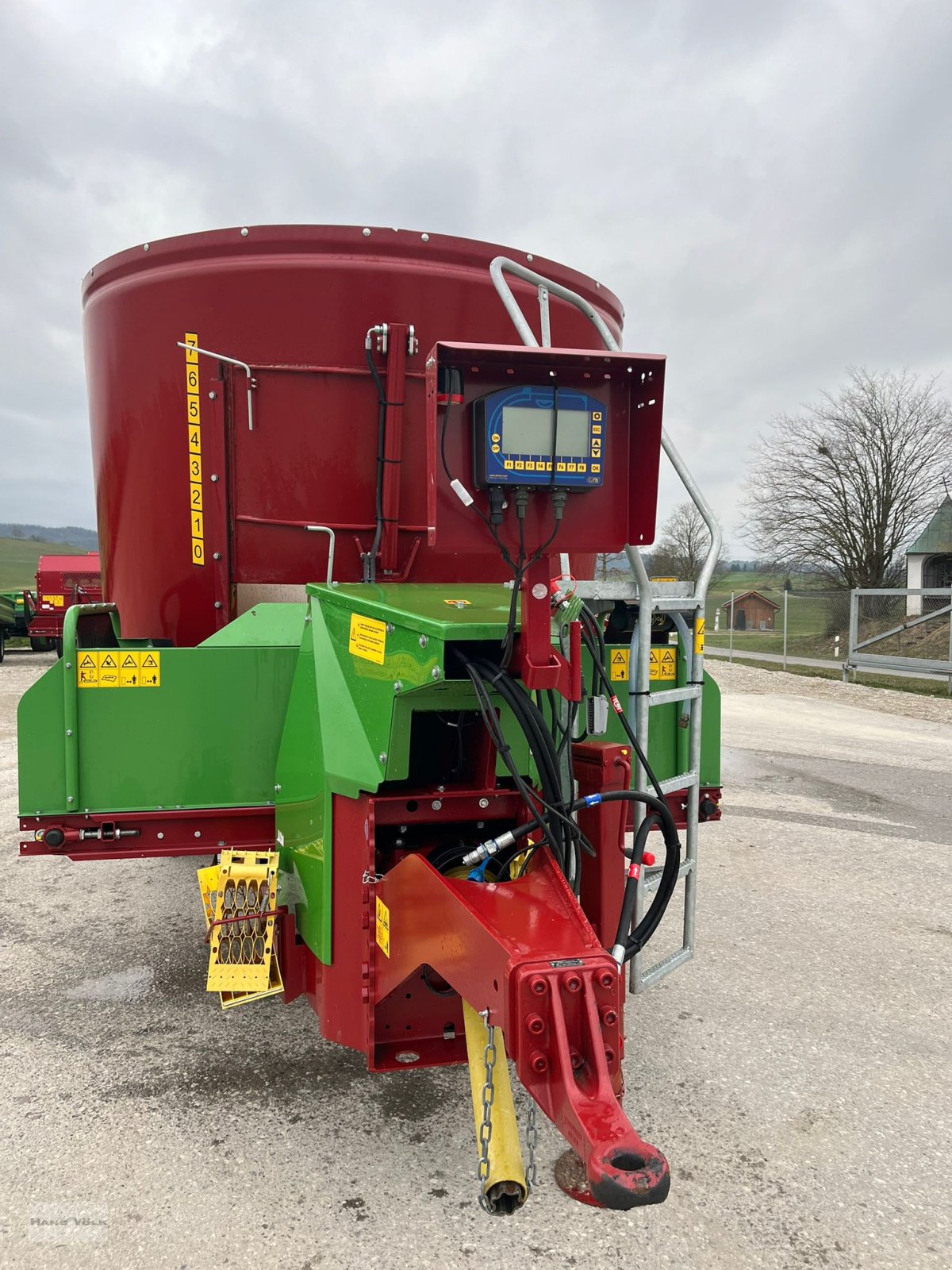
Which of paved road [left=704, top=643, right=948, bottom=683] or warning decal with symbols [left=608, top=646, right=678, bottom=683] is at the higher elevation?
warning decal with symbols [left=608, top=646, right=678, bottom=683]

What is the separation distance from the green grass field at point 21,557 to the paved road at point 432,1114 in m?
60.4

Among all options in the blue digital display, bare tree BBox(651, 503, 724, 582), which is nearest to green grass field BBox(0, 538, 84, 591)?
bare tree BBox(651, 503, 724, 582)

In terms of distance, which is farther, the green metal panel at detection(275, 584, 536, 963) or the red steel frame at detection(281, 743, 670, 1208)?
the green metal panel at detection(275, 584, 536, 963)

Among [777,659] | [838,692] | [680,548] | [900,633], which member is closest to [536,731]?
[838,692]

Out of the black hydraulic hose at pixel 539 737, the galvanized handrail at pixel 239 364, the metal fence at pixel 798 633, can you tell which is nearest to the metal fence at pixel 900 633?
the metal fence at pixel 798 633

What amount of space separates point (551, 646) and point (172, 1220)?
173 cm

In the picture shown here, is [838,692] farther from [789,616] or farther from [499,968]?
[499,968]

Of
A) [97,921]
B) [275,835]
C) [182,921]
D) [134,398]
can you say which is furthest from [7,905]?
[134,398]

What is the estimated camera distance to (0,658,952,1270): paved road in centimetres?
225

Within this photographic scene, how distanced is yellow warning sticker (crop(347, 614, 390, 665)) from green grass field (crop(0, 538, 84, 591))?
202 ft

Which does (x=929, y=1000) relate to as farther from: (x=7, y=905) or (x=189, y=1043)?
A: (x=7, y=905)

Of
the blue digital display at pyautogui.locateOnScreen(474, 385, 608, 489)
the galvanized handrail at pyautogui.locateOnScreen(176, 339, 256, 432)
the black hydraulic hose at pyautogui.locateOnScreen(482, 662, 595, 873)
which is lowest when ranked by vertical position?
the black hydraulic hose at pyautogui.locateOnScreen(482, 662, 595, 873)

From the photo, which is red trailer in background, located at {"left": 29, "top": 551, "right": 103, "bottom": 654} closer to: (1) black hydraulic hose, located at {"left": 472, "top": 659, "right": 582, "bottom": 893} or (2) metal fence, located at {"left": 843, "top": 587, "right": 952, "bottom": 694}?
(2) metal fence, located at {"left": 843, "top": 587, "right": 952, "bottom": 694}

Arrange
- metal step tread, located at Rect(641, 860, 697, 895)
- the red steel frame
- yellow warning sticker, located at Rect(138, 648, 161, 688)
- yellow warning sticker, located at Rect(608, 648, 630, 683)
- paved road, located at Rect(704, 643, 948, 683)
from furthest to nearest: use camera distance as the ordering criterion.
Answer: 1. paved road, located at Rect(704, 643, 948, 683)
2. yellow warning sticker, located at Rect(608, 648, 630, 683)
3. yellow warning sticker, located at Rect(138, 648, 161, 688)
4. metal step tread, located at Rect(641, 860, 697, 895)
5. the red steel frame
